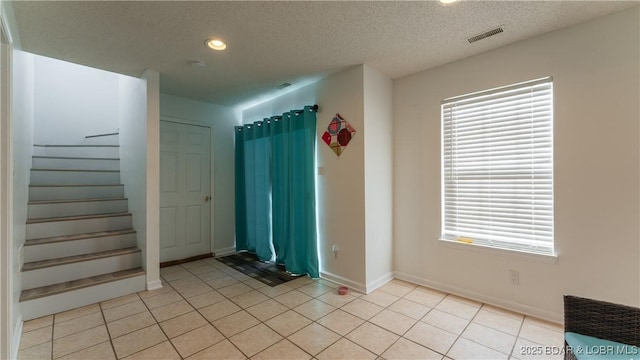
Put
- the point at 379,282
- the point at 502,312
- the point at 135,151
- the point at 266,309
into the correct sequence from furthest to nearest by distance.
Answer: the point at 135,151, the point at 379,282, the point at 266,309, the point at 502,312

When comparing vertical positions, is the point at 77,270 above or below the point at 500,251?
below

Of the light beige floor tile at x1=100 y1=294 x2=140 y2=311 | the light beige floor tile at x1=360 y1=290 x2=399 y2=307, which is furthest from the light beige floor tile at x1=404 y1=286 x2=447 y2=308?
the light beige floor tile at x1=100 y1=294 x2=140 y2=311

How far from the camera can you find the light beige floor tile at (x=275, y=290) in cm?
283

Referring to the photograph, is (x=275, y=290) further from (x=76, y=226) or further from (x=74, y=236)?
(x=76, y=226)

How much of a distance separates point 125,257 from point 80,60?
6.96 feet

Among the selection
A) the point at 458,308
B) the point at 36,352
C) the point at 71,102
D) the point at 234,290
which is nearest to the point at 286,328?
the point at 234,290

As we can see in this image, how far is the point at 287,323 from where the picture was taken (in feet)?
7.36

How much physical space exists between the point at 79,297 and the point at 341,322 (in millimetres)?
2494

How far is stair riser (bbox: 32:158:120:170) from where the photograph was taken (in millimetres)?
3754

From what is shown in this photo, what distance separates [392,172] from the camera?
3258 mm

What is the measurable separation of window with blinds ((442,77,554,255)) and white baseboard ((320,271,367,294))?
1049 mm

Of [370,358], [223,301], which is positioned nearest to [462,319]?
[370,358]

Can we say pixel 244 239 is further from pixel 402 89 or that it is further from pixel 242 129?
pixel 402 89

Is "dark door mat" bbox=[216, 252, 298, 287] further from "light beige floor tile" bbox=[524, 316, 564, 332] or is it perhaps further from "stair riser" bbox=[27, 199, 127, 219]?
"light beige floor tile" bbox=[524, 316, 564, 332]
